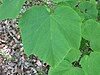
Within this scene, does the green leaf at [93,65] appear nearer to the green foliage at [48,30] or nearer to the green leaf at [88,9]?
the green foliage at [48,30]

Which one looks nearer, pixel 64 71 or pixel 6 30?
pixel 64 71

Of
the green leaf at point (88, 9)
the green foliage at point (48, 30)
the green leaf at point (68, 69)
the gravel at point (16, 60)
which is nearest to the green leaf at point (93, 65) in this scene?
the green leaf at point (68, 69)

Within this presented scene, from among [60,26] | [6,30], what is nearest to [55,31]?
[60,26]

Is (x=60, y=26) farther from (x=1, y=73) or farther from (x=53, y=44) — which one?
(x=1, y=73)

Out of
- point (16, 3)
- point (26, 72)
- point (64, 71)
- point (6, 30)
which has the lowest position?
point (26, 72)

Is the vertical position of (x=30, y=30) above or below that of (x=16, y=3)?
below

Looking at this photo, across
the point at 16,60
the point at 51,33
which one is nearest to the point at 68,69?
the point at 51,33
